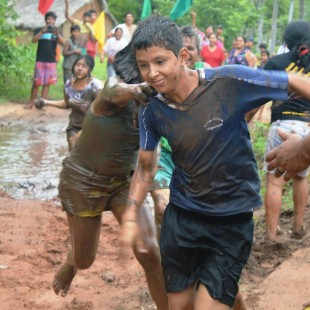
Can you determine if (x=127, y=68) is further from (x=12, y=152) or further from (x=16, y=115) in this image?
(x=16, y=115)

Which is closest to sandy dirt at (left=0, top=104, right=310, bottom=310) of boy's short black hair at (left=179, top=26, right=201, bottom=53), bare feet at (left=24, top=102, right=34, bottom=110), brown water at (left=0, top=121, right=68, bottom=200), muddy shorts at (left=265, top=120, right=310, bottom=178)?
muddy shorts at (left=265, top=120, right=310, bottom=178)

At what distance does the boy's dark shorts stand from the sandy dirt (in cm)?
132

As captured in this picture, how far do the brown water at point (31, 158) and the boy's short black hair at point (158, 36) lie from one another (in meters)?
5.30

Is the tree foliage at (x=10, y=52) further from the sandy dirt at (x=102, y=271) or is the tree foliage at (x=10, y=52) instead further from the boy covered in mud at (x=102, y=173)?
the boy covered in mud at (x=102, y=173)

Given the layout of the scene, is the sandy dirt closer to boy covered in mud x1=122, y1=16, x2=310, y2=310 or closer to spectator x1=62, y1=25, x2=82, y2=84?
boy covered in mud x1=122, y1=16, x2=310, y2=310

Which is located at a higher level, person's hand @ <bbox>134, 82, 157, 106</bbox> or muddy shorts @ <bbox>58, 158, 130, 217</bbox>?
person's hand @ <bbox>134, 82, 157, 106</bbox>

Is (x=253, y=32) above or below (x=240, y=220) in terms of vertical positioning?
below

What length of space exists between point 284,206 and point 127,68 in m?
3.90

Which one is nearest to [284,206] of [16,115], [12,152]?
[12,152]

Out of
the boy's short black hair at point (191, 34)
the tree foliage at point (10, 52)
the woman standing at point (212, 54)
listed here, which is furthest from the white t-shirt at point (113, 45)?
the boy's short black hair at point (191, 34)

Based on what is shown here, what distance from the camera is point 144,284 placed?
17.4ft

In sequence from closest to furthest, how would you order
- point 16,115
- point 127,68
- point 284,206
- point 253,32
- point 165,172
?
point 127,68
point 165,172
point 284,206
point 16,115
point 253,32

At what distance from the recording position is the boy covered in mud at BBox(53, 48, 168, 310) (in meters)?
4.18

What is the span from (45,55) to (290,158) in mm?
13073
